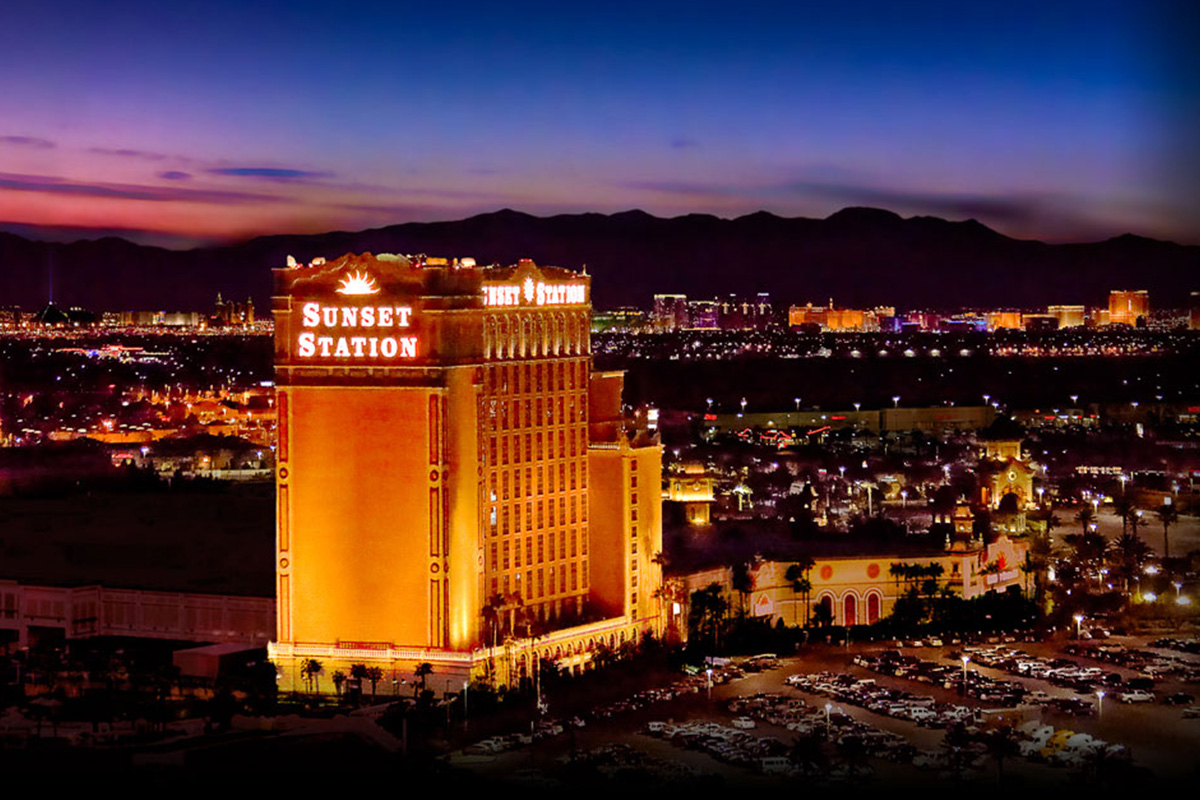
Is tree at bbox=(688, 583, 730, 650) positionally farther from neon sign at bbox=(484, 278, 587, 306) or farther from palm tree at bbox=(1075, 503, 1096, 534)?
palm tree at bbox=(1075, 503, 1096, 534)

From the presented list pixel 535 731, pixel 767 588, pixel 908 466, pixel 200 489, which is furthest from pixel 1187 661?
pixel 908 466

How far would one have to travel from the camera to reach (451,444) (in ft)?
168

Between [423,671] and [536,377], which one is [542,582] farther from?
[423,671]

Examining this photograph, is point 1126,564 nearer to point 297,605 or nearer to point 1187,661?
point 1187,661

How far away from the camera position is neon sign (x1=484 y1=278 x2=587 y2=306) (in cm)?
5341

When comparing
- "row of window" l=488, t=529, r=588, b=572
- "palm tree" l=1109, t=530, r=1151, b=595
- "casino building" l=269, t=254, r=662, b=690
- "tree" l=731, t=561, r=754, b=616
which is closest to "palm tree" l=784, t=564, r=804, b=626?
"tree" l=731, t=561, r=754, b=616

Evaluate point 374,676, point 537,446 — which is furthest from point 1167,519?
point 374,676

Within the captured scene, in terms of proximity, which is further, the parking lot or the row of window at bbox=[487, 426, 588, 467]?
the row of window at bbox=[487, 426, 588, 467]

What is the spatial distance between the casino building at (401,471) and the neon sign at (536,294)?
0.11 meters

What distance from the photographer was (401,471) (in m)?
51.0

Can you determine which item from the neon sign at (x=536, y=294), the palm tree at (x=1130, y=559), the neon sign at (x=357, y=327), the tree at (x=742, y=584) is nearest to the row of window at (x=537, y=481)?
the neon sign at (x=536, y=294)

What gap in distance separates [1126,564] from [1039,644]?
11237 mm

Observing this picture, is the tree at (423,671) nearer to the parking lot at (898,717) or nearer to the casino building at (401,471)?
the casino building at (401,471)

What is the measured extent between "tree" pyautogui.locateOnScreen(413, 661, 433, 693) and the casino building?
0.63 feet
